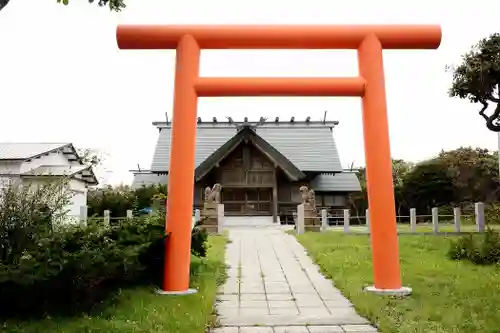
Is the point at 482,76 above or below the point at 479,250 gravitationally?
above

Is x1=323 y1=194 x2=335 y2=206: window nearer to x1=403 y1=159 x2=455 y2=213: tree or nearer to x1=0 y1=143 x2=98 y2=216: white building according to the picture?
x1=403 y1=159 x2=455 y2=213: tree

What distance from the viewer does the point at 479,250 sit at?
32.9ft

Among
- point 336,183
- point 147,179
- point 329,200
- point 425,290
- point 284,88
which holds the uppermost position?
point 147,179

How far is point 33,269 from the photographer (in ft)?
16.7

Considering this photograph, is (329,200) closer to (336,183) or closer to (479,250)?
(336,183)

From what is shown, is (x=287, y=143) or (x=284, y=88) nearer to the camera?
(x=284, y=88)

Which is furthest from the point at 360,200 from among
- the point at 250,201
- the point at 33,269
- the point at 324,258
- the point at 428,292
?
the point at 33,269

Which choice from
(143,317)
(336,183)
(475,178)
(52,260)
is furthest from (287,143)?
(52,260)

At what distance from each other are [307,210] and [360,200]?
1588 cm

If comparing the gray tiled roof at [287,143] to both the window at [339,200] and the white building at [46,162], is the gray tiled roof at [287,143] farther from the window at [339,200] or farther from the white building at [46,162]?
the white building at [46,162]

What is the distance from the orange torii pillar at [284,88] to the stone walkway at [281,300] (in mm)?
847

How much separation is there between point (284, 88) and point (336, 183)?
2039cm

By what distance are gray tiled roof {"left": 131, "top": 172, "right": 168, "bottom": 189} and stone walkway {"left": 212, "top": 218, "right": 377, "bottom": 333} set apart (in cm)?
1705

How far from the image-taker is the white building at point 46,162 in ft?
62.5
